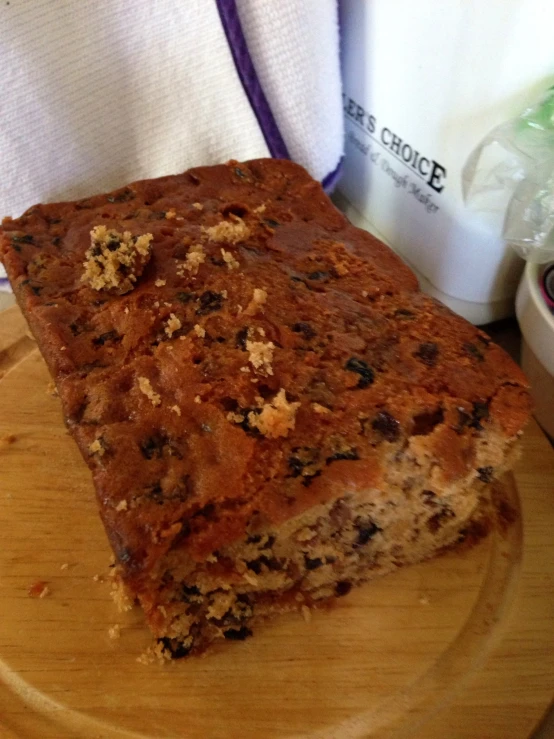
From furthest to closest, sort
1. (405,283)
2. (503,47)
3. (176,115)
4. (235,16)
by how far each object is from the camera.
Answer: (176,115) → (235,16) → (405,283) → (503,47)

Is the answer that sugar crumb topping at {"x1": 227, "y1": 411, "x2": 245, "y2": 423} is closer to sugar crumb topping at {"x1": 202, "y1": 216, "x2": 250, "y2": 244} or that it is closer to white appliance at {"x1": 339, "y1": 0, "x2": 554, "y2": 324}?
sugar crumb topping at {"x1": 202, "y1": 216, "x2": 250, "y2": 244}

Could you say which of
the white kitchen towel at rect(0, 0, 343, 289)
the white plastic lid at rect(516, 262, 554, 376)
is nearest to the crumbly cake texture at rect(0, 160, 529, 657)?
the white plastic lid at rect(516, 262, 554, 376)

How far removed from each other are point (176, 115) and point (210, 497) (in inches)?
40.6

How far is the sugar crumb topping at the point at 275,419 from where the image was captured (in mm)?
1001

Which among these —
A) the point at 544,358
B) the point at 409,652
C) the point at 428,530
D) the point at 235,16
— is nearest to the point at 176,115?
the point at 235,16

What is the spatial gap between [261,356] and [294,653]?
503 mm

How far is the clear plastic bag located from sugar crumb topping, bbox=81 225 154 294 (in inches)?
26.8

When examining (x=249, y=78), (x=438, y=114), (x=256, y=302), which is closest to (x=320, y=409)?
(x=256, y=302)

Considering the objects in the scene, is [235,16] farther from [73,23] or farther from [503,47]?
[503,47]

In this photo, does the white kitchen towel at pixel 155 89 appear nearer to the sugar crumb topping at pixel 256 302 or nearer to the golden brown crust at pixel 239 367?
the golden brown crust at pixel 239 367

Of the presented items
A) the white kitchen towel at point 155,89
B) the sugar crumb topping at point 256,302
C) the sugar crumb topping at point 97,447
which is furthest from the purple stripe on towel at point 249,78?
the sugar crumb topping at point 97,447

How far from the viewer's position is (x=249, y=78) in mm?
1525

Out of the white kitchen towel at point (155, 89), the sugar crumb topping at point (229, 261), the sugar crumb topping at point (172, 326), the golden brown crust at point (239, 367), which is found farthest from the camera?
the white kitchen towel at point (155, 89)

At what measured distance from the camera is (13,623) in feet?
3.59
